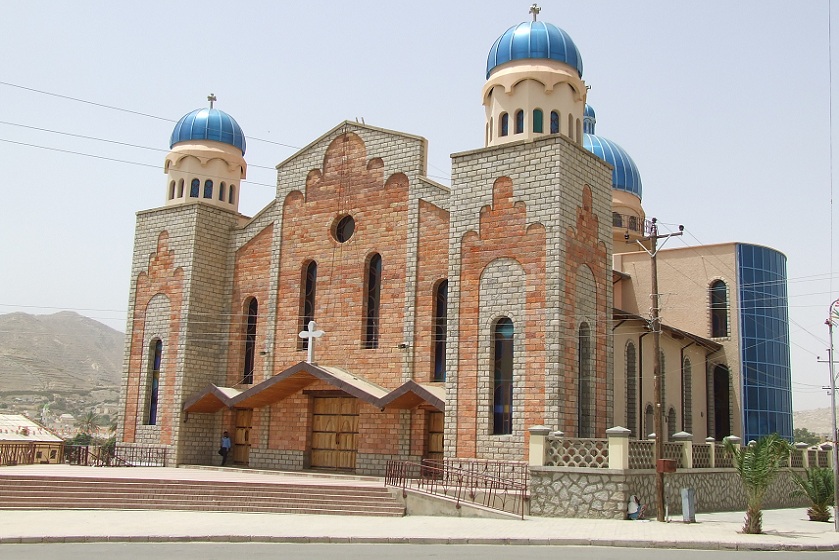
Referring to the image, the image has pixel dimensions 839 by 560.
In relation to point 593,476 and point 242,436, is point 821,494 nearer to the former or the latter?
point 593,476

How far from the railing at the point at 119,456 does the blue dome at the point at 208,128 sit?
1118 centimetres

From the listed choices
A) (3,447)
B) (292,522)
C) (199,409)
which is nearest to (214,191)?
(199,409)

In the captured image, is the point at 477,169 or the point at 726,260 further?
the point at 726,260

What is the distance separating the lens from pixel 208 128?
106 ft

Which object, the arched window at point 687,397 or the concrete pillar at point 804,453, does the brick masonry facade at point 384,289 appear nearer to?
the arched window at point 687,397

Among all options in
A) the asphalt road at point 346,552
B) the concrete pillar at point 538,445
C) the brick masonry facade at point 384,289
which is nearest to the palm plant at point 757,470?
the asphalt road at point 346,552

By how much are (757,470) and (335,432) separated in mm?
12947

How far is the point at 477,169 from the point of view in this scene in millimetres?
23625

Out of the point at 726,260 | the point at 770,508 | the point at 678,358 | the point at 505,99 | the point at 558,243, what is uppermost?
the point at 505,99

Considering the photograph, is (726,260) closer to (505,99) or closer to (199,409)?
(505,99)

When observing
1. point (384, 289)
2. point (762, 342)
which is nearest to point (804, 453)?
point (762, 342)

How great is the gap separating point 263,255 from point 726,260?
1723cm

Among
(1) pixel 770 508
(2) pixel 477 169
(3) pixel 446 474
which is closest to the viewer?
(3) pixel 446 474

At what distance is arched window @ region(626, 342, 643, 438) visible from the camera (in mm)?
27250
